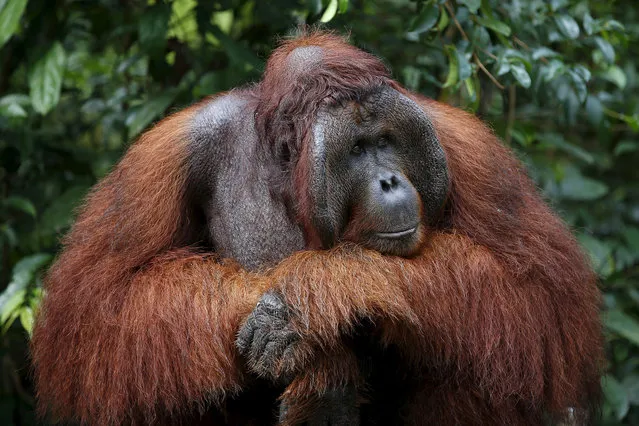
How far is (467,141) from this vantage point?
3.08 meters

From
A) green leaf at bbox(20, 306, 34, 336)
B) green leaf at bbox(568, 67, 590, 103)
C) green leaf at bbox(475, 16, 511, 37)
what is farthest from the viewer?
green leaf at bbox(568, 67, 590, 103)

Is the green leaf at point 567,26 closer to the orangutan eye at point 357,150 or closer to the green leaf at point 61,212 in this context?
the orangutan eye at point 357,150

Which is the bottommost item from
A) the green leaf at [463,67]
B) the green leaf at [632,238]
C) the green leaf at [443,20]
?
the green leaf at [632,238]

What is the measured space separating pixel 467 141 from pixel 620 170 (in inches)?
111

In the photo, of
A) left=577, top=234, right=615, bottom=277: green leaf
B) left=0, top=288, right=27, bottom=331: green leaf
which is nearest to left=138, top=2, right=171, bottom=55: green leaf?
left=0, top=288, right=27, bottom=331: green leaf

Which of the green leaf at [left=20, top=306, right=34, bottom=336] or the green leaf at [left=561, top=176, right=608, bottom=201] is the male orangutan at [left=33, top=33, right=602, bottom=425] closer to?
the green leaf at [left=20, top=306, right=34, bottom=336]

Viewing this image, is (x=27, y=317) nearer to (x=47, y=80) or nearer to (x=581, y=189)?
(x=47, y=80)

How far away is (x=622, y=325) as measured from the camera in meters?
4.25

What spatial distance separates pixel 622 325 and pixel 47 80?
9.13 ft

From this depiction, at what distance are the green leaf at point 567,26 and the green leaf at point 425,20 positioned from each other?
2.00 feet

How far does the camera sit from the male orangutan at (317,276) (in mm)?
2668

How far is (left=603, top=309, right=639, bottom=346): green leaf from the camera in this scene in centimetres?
418

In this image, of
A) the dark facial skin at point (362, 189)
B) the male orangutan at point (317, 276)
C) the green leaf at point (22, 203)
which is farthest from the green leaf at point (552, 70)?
the green leaf at point (22, 203)

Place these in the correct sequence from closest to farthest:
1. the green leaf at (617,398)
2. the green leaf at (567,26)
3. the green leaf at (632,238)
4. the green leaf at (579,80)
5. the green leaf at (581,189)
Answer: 1. the green leaf at (579,80)
2. the green leaf at (567,26)
3. the green leaf at (617,398)
4. the green leaf at (632,238)
5. the green leaf at (581,189)
